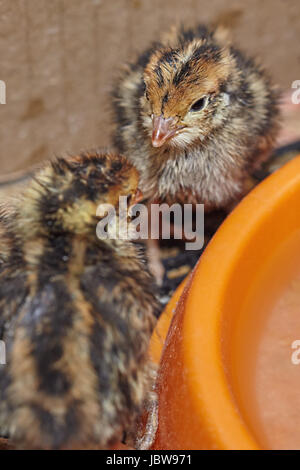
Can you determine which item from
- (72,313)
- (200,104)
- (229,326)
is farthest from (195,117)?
(72,313)

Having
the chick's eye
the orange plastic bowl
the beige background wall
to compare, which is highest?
the beige background wall

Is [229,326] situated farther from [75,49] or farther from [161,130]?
[75,49]

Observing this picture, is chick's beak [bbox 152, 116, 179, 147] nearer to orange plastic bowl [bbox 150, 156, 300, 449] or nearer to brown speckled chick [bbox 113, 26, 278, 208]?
brown speckled chick [bbox 113, 26, 278, 208]

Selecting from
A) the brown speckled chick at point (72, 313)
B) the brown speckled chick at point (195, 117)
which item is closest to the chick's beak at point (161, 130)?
the brown speckled chick at point (195, 117)

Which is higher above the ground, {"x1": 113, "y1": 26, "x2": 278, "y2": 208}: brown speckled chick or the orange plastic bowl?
{"x1": 113, "y1": 26, "x2": 278, "y2": 208}: brown speckled chick

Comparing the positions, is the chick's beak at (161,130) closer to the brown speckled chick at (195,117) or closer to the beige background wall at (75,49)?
the brown speckled chick at (195,117)

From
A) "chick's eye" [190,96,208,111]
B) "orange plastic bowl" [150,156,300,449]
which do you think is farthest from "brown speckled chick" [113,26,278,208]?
"orange plastic bowl" [150,156,300,449]

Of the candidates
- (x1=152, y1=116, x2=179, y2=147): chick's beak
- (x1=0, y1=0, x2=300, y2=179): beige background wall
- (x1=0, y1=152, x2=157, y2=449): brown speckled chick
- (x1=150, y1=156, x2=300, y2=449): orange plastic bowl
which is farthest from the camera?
(x1=0, y1=0, x2=300, y2=179): beige background wall
